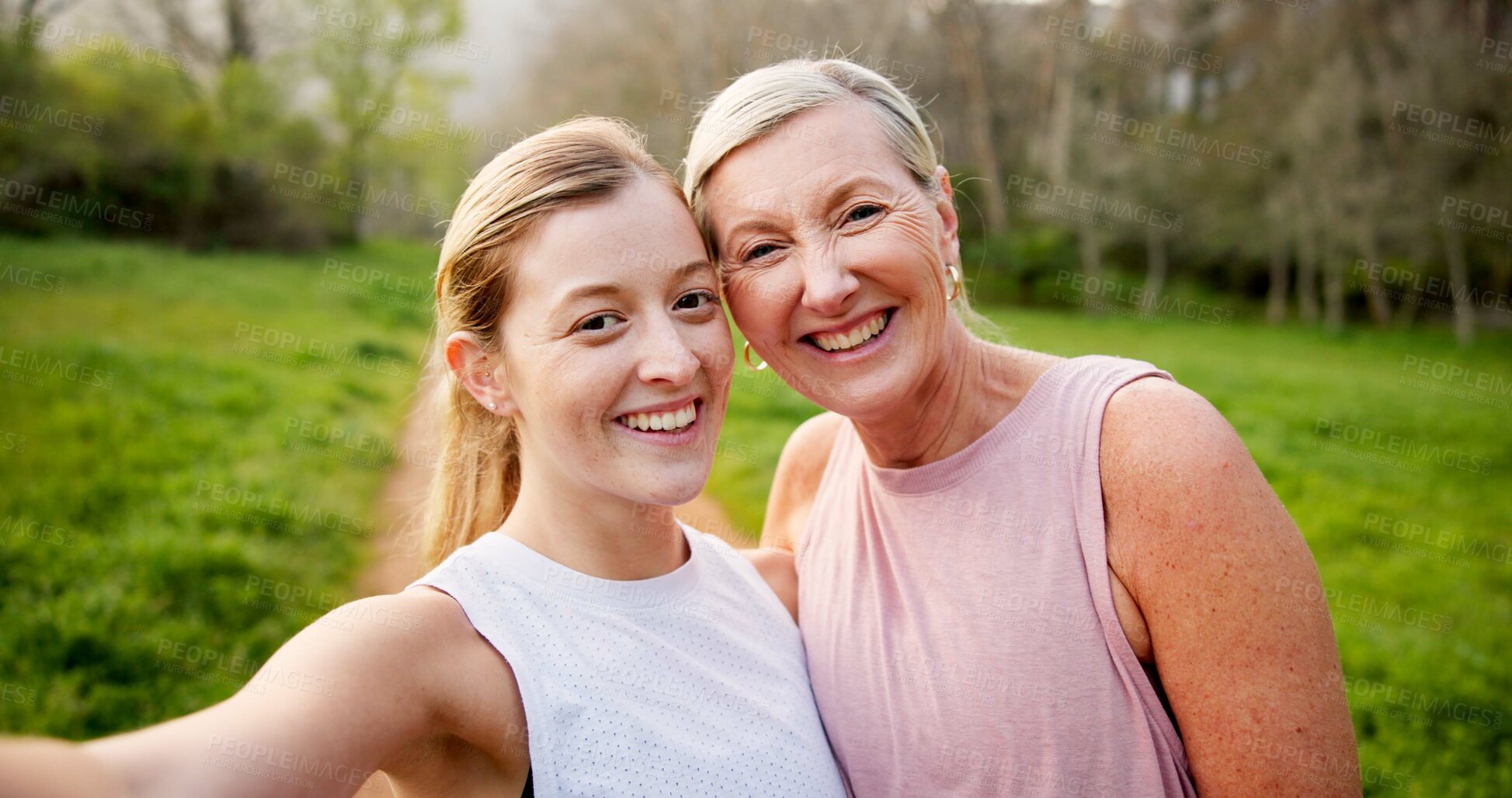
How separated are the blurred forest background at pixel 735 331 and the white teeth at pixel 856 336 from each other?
0.45 metres

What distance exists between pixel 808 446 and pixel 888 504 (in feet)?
2.06

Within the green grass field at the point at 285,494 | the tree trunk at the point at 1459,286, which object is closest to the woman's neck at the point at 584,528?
the green grass field at the point at 285,494

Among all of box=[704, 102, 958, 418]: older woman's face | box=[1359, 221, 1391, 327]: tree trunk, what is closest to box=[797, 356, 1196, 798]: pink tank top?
box=[704, 102, 958, 418]: older woman's face

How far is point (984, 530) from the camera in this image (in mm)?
2238

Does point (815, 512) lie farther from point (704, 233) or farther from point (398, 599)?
point (398, 599)

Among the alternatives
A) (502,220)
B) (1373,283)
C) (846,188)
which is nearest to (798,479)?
(846,188)

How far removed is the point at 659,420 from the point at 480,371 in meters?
→ 0.51

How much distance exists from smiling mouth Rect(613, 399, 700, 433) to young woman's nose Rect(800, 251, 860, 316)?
0.39 m

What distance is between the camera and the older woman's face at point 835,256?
7.35 feet

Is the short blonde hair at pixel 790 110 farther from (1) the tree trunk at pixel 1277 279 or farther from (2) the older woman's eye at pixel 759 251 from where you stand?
(1) the tree trunk at pixel 1277 279

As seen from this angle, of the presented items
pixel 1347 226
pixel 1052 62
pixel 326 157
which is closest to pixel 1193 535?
pixel 1347 226

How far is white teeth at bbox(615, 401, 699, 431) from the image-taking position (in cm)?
213

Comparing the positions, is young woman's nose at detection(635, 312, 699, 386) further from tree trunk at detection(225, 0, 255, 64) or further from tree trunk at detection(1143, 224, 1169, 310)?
tree trunk at detection(225, 0, 255, 64)

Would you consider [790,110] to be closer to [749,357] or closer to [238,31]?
[749,357]
